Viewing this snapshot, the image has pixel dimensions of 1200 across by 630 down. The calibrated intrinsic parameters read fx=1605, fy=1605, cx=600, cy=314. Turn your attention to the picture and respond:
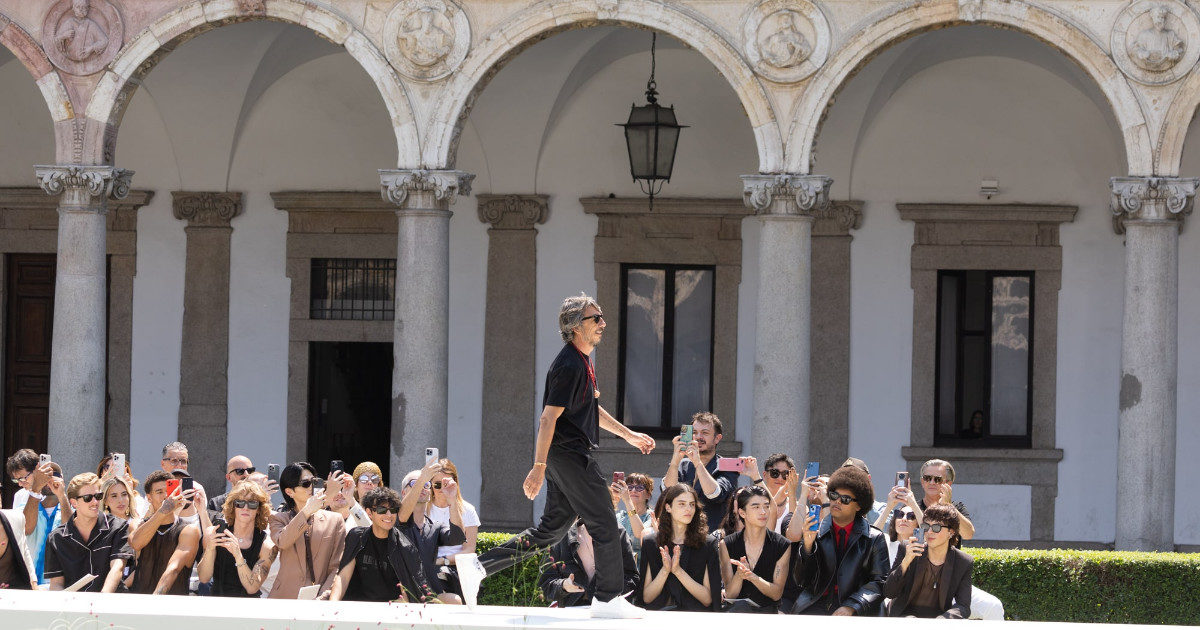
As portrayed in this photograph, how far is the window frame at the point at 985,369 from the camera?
14320 millimetres

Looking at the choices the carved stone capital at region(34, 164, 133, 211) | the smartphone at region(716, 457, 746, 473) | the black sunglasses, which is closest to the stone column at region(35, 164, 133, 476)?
the carved stone capital at region(34, 164, 133, 211)

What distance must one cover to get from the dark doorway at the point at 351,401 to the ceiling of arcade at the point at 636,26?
3493 millimetres

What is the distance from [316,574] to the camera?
834 centimetres

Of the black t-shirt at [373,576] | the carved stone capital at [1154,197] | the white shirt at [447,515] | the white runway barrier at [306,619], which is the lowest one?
the black t-shirt at [373,576]

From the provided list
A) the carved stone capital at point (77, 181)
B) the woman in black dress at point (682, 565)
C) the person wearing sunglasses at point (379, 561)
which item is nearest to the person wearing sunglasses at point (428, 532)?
the person wearing sunglasses at point (379, 561)

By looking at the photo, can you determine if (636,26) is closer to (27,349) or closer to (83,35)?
(83,35)

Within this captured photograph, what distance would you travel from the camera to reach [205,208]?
590 inches

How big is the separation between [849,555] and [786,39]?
490 cm

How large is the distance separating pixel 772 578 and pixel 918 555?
88 cm

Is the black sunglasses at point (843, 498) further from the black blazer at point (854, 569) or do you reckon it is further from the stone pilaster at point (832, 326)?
the stone pilaster at point (832, 326)

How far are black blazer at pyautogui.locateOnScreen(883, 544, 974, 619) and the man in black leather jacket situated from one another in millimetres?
96

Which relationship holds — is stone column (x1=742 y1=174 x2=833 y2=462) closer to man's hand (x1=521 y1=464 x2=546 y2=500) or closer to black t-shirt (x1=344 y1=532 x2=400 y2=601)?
black t-shirt (x1=344 y1=532 x2=400 y2=601)

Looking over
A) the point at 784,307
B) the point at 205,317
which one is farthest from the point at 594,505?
the point at 205,317

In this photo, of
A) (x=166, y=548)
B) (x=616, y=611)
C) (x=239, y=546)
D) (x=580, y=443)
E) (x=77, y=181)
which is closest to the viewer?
(x=616, y=611)
